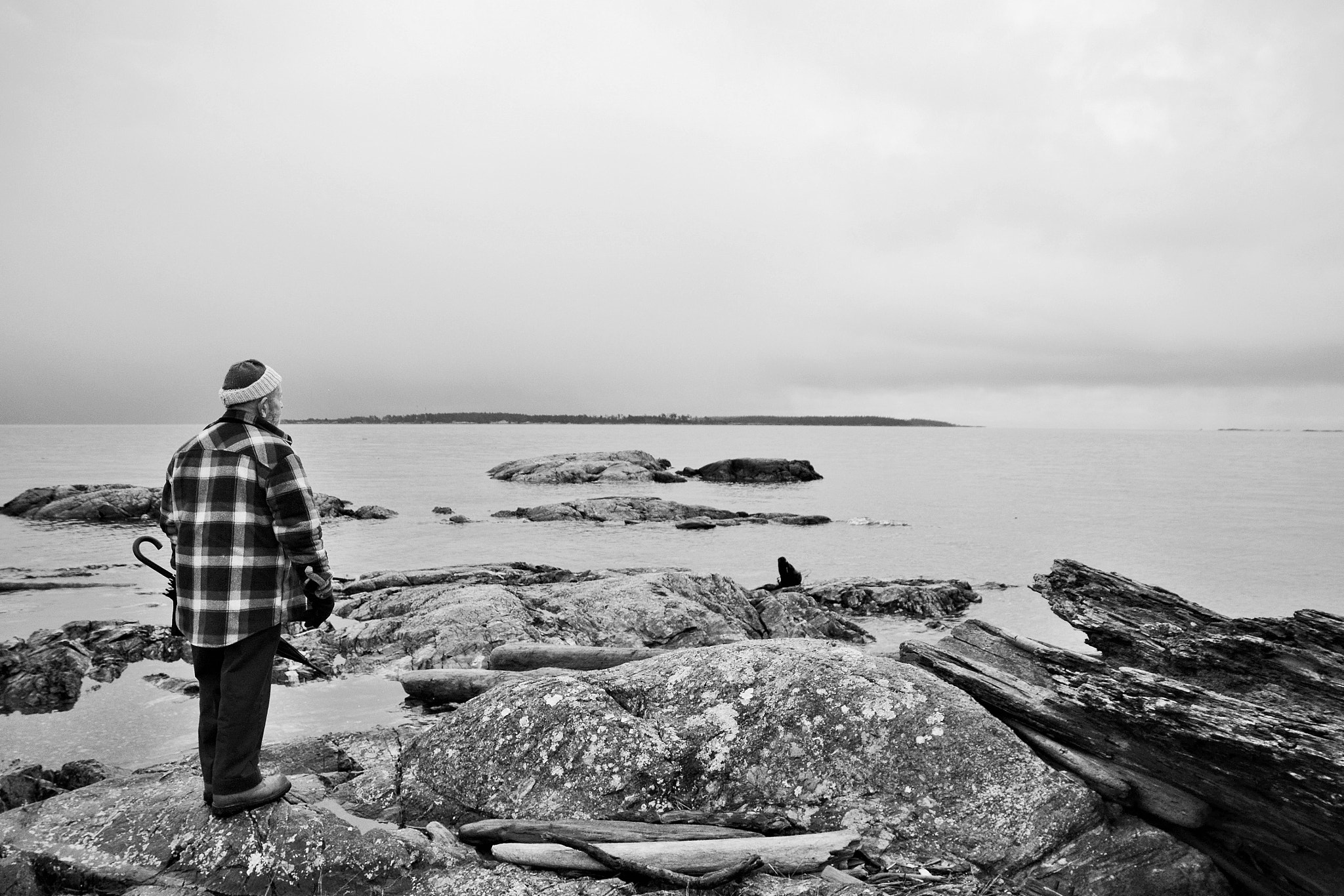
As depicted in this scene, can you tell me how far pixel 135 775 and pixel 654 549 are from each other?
2112cm

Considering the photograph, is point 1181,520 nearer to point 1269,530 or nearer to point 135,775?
point 1269,530

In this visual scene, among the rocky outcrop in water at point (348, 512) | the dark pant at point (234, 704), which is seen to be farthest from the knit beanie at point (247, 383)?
the rocky outcrop in water at point (348, 512)

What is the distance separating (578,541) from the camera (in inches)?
1175

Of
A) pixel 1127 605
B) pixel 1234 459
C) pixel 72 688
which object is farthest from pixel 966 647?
pixel 1234 459

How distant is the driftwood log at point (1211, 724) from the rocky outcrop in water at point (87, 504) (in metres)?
39.3

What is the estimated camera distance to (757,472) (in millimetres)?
72062

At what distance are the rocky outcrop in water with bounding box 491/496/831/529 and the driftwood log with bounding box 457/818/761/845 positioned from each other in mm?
29601

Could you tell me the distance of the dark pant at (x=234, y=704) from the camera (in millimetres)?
5062

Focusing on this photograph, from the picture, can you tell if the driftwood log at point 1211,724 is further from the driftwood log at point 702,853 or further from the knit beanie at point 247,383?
the knit beanie at point 247,383

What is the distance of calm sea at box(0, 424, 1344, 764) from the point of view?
34.1 ft

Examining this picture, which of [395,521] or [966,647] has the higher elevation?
[966,647]

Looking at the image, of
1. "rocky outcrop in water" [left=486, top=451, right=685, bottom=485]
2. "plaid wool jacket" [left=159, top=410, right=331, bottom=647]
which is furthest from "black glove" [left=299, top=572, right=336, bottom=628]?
"rocky outcrop in water" [left=486, top=451, right=685, bottom=485]

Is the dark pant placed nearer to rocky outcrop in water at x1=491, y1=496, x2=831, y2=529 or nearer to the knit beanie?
the knit beanie

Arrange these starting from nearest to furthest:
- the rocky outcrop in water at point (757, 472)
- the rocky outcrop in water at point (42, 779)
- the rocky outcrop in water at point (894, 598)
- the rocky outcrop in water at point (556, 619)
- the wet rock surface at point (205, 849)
A: the wet rock surface at point (205, 849) < the rocky outcrop in water at point (42, 779) < the rocky outcrop in water at point (556, 619) < the rocky outcrop in water at point (894, 598) < the rocky outcrop in water at point (757, 472)
